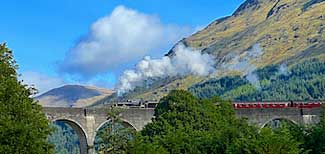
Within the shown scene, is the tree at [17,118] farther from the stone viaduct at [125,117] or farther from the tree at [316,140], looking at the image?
the stone viaduct at [125,117]

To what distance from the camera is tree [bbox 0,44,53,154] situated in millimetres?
31359

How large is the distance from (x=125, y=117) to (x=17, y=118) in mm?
38977

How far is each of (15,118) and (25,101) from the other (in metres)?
1.09

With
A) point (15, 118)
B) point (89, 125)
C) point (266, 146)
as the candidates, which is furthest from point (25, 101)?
point (89, 125)

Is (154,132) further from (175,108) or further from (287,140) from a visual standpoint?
(287,140)

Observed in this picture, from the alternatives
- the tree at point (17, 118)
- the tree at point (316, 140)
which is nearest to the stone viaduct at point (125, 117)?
the tree at point (316, 140)

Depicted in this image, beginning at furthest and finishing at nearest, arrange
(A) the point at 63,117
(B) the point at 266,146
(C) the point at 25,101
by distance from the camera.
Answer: (A) the point at 63,117 → (B) the point at 266,146 → (C) the point at 25,101

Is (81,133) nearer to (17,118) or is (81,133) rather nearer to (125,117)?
(125,117)

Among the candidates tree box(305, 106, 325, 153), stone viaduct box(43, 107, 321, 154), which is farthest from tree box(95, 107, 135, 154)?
stone viaduct box(43, 107, 321, 154)

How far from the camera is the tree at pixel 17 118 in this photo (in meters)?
31.4

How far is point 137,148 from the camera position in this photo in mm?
41656

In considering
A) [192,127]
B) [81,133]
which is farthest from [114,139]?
[81,133]

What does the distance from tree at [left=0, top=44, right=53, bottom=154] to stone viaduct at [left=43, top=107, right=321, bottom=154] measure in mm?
29364

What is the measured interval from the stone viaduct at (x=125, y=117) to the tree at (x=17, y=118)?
96.3ft
